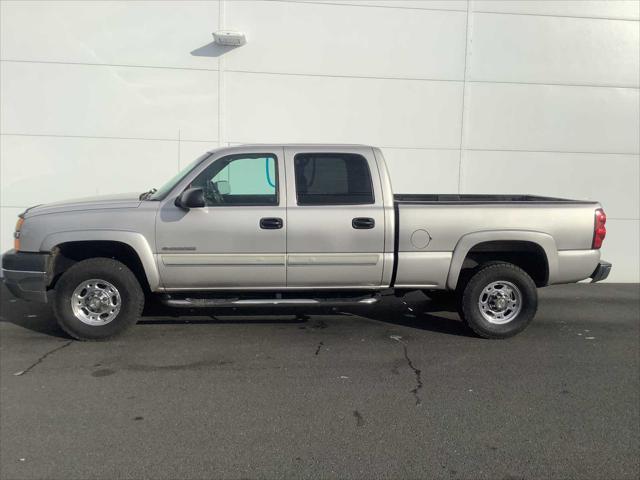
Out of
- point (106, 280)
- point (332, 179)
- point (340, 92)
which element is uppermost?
point (340, 92)

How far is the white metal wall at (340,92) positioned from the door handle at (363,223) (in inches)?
156

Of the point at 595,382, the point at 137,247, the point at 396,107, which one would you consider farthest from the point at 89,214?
the point at 396,107

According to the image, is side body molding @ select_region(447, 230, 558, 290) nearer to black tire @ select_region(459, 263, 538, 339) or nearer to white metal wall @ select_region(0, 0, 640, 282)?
black tire @ select_region(459, 263, 538, 339)

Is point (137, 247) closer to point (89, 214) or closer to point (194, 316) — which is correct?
point (89, 214)

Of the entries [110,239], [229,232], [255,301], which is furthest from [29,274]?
[255,301]

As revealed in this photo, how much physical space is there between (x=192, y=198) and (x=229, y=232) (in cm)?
49

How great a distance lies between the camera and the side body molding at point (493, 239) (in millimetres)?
5742

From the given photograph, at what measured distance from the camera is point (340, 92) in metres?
9.22

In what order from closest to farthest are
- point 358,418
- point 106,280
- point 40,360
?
1. point 358,418
2. point 40,360
3. point 106,280

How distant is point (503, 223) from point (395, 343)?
5.46 feet

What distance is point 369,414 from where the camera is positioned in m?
4.07

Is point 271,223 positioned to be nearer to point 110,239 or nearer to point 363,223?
point 363,223

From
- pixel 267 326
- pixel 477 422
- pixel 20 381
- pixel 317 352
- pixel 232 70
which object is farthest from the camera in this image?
pixel 232 70

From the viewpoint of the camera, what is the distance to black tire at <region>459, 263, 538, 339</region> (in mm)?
5859
